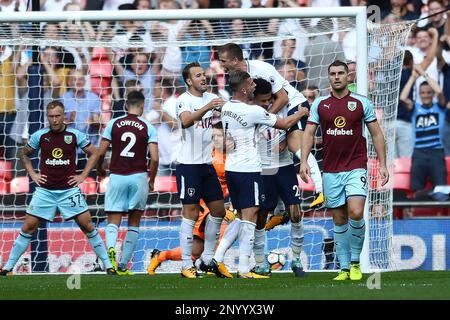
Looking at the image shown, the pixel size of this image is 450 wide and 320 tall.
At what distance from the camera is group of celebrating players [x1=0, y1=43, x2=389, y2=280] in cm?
1143

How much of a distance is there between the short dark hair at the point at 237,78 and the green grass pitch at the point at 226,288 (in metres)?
1.94

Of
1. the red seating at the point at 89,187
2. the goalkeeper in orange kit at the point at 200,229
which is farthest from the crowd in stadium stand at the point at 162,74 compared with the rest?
the goalkeeper in orange kit at the point at 200,229

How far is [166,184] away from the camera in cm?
1583

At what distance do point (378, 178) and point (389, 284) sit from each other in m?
3.51

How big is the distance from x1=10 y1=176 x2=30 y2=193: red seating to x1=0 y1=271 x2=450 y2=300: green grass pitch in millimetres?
3112

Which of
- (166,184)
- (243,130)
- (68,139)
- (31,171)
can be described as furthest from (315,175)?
(31,171)

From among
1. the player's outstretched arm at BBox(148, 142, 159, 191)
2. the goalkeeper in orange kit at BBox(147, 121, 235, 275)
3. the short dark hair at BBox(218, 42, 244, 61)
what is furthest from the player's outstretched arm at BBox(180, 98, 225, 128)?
the player's outstretched arm at BBox(148, 142, 159, 191)

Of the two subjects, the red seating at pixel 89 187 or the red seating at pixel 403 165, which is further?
the red seating at pixel 403 165

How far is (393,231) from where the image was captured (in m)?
15.0

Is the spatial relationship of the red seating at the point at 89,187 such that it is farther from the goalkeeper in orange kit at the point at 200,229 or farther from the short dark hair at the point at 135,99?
the short dark hair at the point at 135,99

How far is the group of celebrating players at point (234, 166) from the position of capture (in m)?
11.4

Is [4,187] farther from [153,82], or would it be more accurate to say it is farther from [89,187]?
[153,82]

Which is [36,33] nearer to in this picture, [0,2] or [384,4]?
[0,2]
